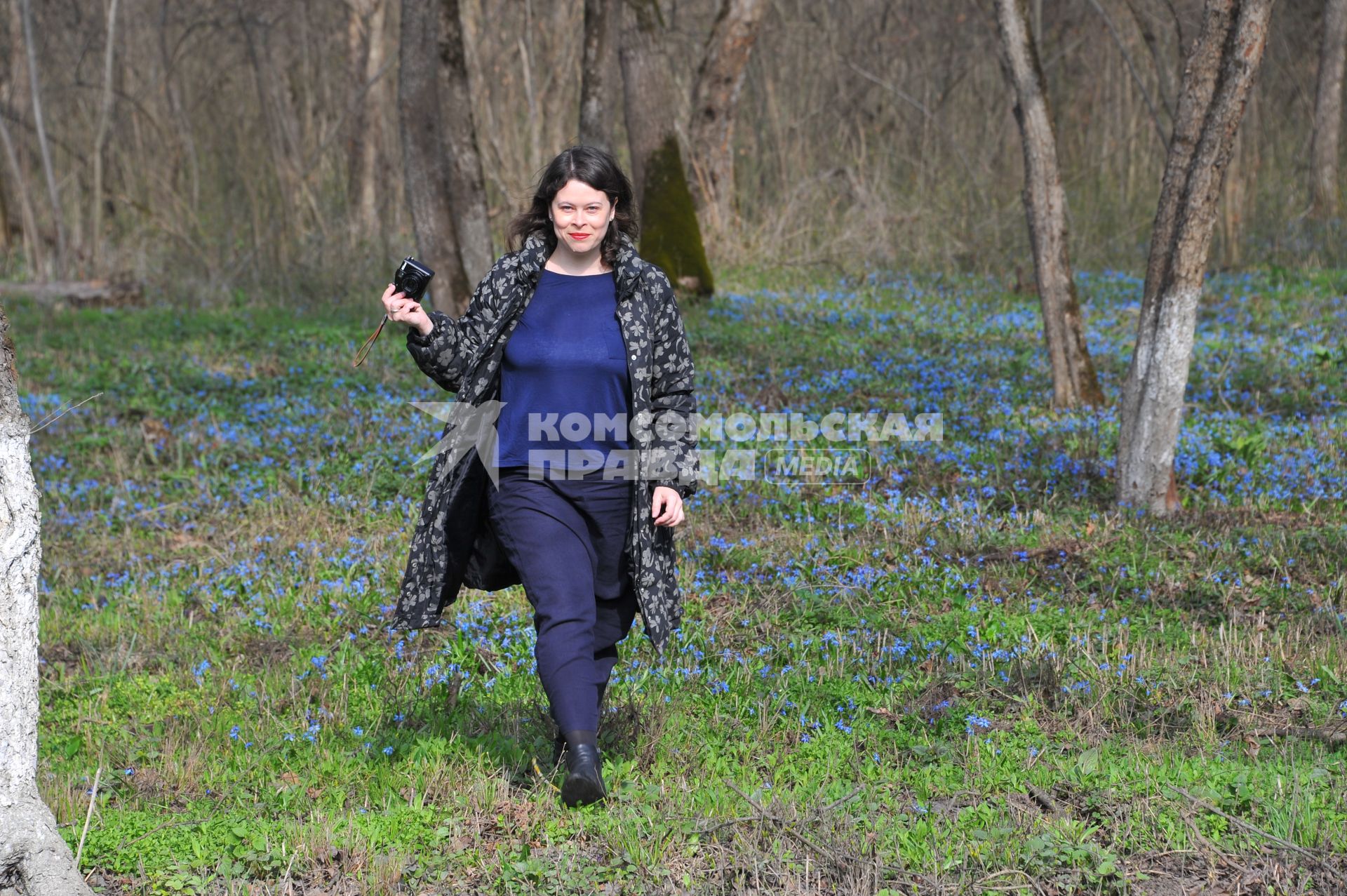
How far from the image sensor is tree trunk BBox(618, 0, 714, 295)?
12.0 m

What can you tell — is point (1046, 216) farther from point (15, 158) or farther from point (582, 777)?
point (15, 158)

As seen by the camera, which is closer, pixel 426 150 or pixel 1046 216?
pixel 1046 216

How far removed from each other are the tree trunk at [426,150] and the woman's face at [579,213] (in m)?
7.10

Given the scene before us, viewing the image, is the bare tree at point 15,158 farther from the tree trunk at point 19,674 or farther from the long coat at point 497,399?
the tree trunk at point 19,674

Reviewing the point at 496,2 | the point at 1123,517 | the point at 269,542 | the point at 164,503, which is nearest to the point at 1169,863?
the point at 1123,517

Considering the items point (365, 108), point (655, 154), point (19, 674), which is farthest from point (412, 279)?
point (365, 108)

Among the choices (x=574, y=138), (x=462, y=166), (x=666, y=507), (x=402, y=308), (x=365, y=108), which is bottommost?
(x=666, y=507)

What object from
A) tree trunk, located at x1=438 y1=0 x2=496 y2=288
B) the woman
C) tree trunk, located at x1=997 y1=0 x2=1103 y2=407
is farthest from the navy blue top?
tree trunk, located at x1=438 y1=0 x2=496 y2=288

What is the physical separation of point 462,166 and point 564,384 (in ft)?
24.6

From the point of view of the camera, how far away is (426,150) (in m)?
10.4

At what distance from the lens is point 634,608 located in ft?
12.4

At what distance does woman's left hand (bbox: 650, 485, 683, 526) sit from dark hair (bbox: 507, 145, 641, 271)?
0.66 meters

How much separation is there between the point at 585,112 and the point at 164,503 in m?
6.45

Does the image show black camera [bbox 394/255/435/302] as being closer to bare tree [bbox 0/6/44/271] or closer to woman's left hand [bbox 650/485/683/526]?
woman's left hand [bbox 650/485/683/526]
